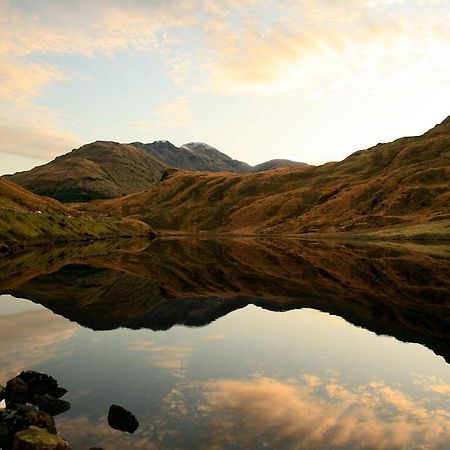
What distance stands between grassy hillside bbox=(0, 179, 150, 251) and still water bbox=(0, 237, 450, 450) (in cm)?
6018

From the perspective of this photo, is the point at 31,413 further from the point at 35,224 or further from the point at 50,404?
the point at 35,224

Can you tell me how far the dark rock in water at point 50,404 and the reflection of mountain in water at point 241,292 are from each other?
62.4 ft

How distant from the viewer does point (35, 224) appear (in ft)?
452

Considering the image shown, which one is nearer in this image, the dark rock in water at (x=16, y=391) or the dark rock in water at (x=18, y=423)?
the dark rock in water at (x=18, y=423)

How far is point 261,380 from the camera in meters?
27.8

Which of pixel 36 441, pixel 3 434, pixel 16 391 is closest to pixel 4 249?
pixel 16 391

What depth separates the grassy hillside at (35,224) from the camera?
12319cm

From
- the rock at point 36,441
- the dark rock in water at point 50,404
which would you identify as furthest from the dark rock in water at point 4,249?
the rock at point 36,441

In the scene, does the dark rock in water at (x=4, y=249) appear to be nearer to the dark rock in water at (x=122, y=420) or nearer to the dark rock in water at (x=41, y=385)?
the dark rock in water at (x=41, y=385)

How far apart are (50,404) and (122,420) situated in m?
4.37

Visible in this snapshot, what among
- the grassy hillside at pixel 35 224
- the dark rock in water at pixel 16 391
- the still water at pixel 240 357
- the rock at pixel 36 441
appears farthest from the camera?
the grassy hillside at pixel 35 224

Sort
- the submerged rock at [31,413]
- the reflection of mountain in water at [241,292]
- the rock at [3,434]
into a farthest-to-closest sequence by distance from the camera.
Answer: the reflection of mountain in water at [241,292]
the rock at [3,434]
the submerged rock at [31,413]

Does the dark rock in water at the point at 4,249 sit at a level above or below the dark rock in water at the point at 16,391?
above

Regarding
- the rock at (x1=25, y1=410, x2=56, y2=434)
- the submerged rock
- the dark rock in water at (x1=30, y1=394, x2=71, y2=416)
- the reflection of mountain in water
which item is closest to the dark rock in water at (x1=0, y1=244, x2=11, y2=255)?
the reflection of mountain in water
